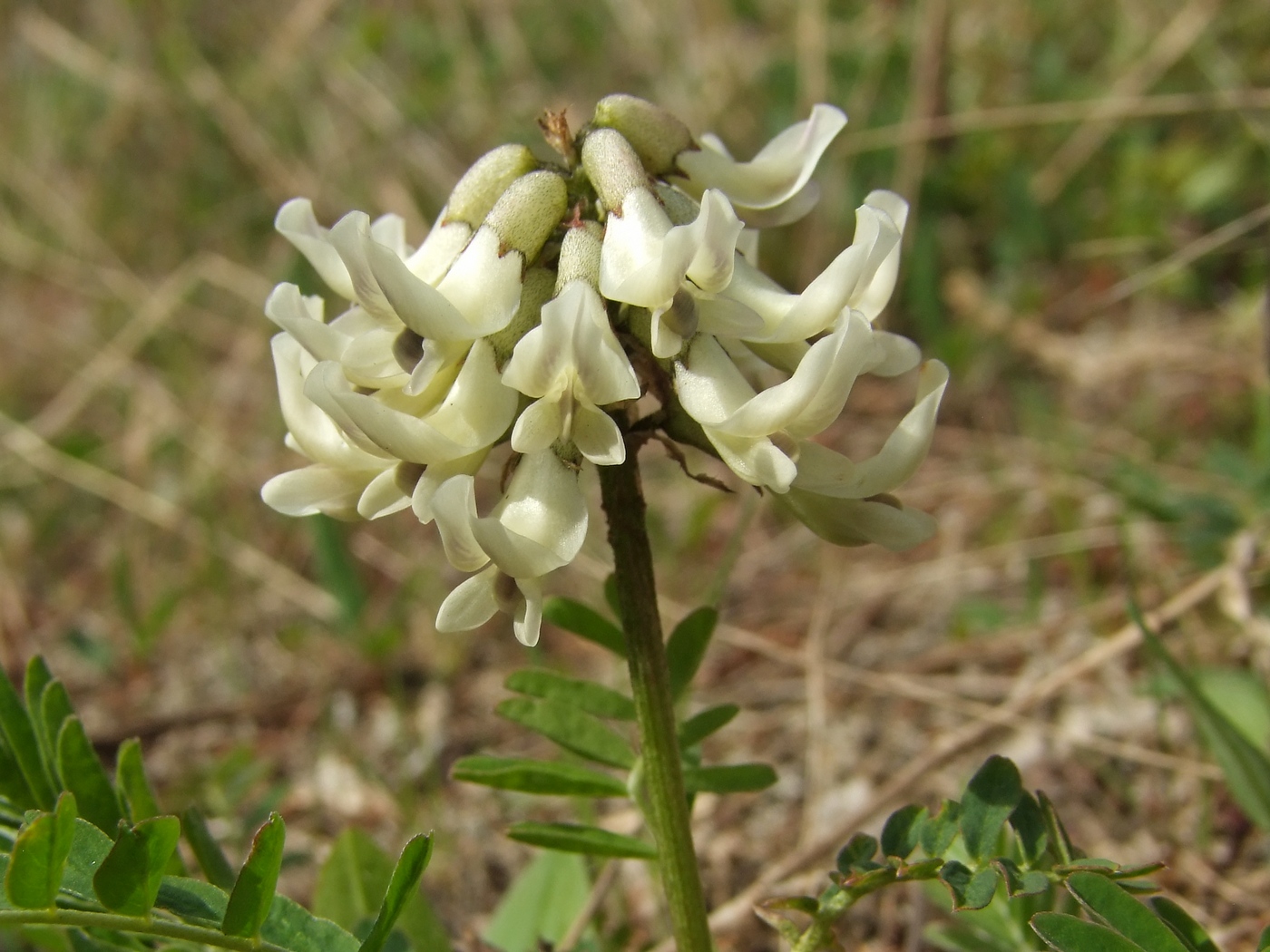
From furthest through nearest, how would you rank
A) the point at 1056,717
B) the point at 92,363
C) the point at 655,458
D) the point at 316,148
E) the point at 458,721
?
the point at 316,148
the point at 92,363
the point at 655,458
the point at 458,721
the point at 1056,717

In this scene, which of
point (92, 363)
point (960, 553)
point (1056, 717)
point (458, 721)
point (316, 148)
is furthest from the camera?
point (316, 148)

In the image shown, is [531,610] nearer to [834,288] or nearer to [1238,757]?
[834,288]

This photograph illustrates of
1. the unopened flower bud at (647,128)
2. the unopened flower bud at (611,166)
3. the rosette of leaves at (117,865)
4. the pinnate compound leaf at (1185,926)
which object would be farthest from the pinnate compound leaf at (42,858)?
the pinnate compound leaf at (1185,926)

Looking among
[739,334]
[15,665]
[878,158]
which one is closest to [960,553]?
[878,158]

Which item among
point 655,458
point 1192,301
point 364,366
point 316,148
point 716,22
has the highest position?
point 716,22

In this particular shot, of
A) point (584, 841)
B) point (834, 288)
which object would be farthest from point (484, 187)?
point (584, 841)

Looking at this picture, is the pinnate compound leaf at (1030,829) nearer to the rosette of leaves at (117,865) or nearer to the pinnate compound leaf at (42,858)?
the rosette of leaves at (117,865)

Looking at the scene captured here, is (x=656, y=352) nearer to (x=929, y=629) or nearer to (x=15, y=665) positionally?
(x=929, y=629)
